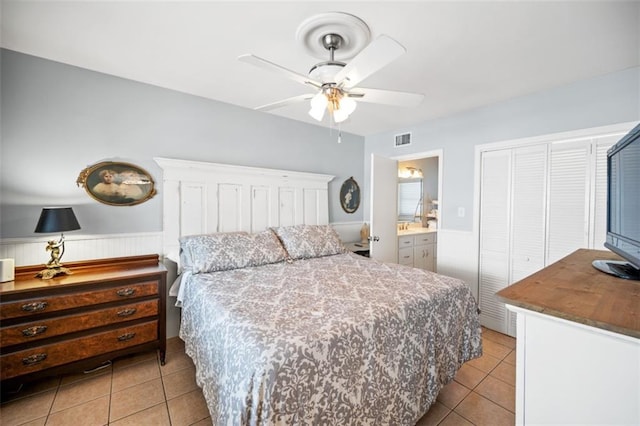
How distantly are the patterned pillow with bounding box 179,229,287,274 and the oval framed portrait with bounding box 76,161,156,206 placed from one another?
0.59 metres

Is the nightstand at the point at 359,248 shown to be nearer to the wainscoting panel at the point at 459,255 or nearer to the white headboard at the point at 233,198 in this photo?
the white headboard at the point at 233,198

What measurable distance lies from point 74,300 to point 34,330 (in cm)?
25

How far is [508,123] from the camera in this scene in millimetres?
2844

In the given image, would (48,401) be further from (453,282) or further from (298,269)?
(453,282)

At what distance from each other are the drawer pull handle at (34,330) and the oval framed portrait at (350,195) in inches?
131

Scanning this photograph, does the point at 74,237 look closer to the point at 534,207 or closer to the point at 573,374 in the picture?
the point at 573,374

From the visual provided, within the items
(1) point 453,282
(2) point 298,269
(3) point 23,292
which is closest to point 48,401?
(3) point 23,292

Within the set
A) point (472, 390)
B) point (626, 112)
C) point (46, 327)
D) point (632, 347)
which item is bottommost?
point (472, 390)

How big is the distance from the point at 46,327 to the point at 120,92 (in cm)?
200

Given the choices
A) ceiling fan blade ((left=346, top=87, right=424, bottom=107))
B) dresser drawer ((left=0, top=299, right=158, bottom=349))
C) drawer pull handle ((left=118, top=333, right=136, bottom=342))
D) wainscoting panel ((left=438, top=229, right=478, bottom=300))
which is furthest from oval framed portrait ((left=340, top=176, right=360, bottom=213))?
drawer pull handle ((left=118, top=333, right=136, bottom=342))

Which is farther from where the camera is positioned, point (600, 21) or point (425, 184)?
point (425, 184)

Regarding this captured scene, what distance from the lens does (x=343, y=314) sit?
1455 millimetres

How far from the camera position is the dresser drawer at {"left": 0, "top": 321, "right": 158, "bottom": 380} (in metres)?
1.73

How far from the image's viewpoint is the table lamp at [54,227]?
6.31 ft
